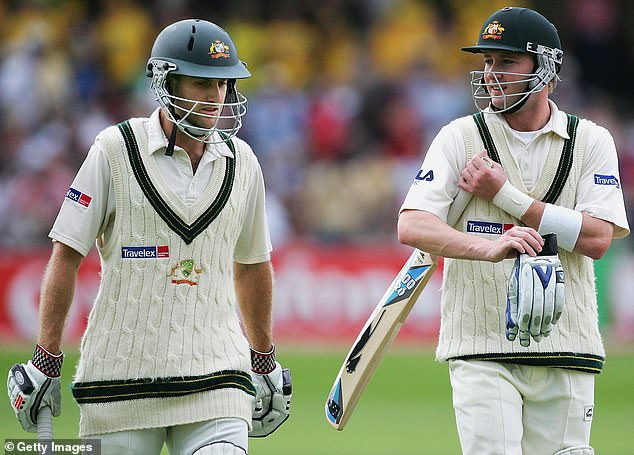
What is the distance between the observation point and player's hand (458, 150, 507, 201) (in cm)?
513

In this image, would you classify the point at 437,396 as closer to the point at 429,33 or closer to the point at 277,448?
the point at 277,448

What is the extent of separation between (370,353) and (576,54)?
39.8ft

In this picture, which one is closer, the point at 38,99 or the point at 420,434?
the point at 420,434

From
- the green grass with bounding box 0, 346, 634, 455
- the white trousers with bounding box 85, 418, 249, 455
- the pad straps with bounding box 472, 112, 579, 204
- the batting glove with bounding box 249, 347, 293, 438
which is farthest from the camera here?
the green grass with bounding box 0, 346, 634, 455

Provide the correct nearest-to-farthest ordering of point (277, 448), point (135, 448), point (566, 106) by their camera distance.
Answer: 1. point (135, 448)
2. point (277, 448)
3. point (566, 106)

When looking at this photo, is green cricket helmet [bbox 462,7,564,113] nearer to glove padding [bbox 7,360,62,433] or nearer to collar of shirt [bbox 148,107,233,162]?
collar of shirt [bbox 148,107,233,162]

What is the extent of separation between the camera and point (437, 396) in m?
11.6

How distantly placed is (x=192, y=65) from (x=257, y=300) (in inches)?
39.8

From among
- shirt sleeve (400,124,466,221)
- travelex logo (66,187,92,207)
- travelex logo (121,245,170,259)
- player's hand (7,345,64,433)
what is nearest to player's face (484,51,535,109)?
shirt sleeve (400,124,466,221)

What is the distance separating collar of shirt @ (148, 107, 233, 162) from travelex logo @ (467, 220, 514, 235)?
1025 mm

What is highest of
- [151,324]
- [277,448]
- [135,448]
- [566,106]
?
[566,106]

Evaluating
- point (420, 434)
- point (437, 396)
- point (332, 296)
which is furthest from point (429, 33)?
point (420, 434)

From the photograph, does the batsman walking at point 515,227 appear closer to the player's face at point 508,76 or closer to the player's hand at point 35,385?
the player's face at point 508,76

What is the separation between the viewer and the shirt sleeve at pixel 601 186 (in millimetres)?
5227
